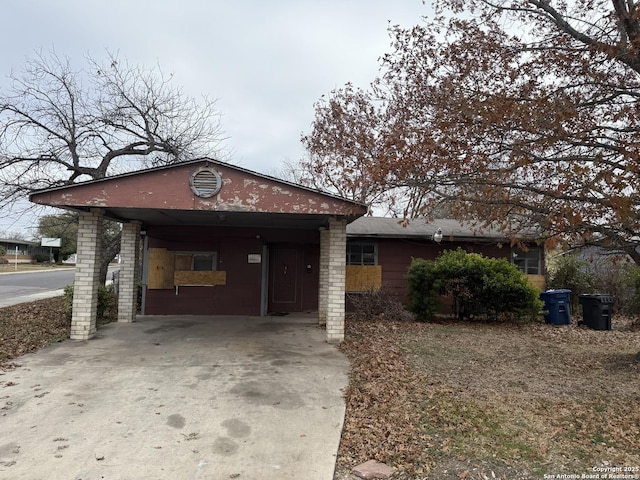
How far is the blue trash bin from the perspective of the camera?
1144cm

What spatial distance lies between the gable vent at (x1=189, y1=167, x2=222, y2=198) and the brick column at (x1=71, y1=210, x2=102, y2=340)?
2408 millimetres

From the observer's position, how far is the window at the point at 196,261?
37.2ft

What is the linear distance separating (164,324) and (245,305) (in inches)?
92.7

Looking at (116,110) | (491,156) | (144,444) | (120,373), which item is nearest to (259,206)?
(120,373)

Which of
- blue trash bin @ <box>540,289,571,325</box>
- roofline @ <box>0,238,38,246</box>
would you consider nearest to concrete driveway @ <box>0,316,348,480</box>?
blue trash bin @ <box>540,289,571,325</box>

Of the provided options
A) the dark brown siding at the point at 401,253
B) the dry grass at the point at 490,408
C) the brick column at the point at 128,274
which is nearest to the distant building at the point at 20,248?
the brick column at the point at 128,274

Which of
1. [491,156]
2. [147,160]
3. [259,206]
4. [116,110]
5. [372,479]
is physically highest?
[116,110]

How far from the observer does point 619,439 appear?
384 cm

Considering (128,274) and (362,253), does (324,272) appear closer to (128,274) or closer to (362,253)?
(362,253)

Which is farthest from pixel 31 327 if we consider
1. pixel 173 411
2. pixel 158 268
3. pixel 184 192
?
pixel 173 411

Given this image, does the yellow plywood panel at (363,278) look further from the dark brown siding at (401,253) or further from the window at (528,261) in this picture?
the window at (528,261)

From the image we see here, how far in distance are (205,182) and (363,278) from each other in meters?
7.18

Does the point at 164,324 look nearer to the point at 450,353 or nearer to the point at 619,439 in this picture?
the point at 450,353

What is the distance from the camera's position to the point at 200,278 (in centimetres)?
1133
